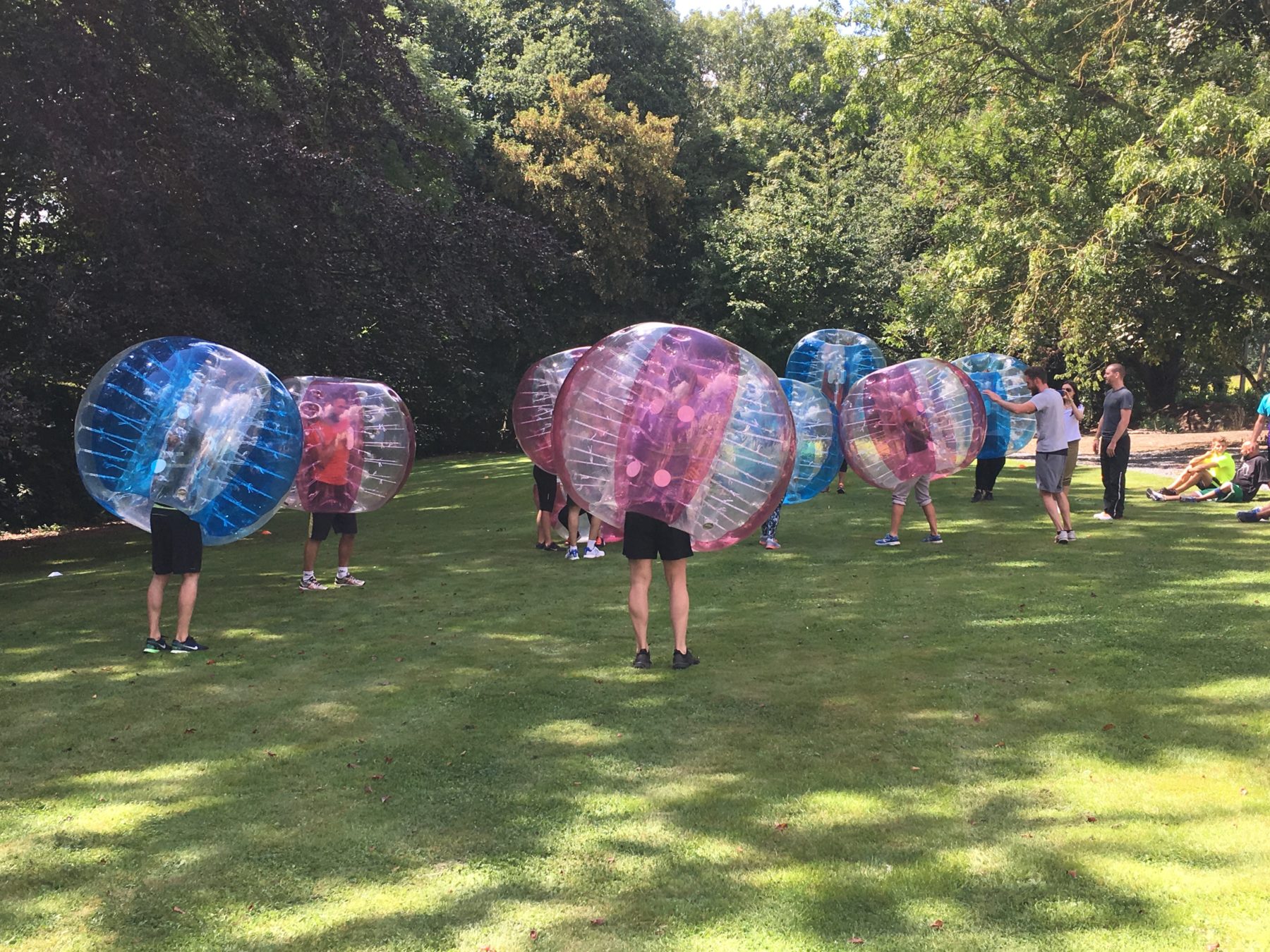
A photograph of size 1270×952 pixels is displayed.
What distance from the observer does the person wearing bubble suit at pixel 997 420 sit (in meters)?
14.2

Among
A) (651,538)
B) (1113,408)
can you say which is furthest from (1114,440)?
(651,538)

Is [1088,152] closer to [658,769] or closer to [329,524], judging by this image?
[329,524]

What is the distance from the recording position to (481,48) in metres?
33.9

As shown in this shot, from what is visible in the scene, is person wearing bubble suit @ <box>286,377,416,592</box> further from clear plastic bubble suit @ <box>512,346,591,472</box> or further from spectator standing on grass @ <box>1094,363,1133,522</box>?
spectator standing on grass @ <box>1094,363,1133,522</box>

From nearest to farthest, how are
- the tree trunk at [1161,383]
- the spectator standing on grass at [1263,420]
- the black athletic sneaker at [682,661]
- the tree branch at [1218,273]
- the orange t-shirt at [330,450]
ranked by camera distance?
the black athletic sneaker at [682,661]
the orange t-shirt at [330,450]
the spectator standing on grass at [1263,420]
the tree branch at [1218,273]
the tree trunk at [1161,383]

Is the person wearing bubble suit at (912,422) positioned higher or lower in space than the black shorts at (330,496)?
higher

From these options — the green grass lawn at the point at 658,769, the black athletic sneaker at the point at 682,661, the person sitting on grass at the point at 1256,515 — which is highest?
the person sitting on grass at the point at 1256,515

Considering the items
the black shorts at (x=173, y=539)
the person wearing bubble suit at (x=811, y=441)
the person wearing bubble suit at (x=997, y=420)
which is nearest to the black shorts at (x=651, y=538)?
Result: the black shorts at (x=173, y=539)

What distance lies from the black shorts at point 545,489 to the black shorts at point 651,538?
477 cm

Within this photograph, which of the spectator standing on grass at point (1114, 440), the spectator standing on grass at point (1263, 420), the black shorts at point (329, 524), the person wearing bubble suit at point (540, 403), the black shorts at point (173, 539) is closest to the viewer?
the black shorts at point (173, 539)

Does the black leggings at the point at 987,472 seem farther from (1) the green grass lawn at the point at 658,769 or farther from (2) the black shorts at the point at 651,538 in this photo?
(2) the black shorts at the point at 651,538

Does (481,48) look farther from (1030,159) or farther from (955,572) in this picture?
(955,572)

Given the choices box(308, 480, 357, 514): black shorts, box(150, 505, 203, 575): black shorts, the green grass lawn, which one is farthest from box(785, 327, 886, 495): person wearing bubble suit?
box(150, 505, 203, 575): black shorts

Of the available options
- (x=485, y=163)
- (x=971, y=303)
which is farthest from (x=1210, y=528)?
(x=485, y=163)
